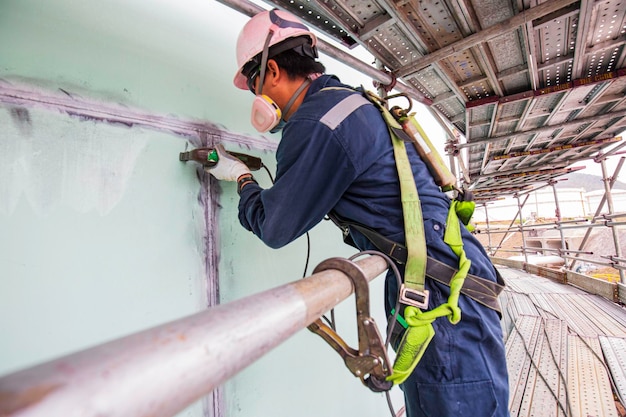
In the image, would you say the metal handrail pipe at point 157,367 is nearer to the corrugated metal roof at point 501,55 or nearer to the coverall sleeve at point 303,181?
the coverall sleeve at point 303,181

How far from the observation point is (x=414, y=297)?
3.31 feet

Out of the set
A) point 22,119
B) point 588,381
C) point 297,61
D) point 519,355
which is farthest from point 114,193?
→ point 519,355

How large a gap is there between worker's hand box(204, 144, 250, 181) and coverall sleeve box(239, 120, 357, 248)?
0.74ft

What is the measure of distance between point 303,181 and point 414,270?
0.48 meters

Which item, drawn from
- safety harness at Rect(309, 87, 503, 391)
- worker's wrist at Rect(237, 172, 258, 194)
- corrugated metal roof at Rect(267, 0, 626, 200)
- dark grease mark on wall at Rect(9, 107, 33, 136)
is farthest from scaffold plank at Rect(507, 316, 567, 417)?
dark grease mark on wall at Rect(9, 107, 33, 136)

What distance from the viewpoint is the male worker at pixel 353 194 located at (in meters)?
0.99

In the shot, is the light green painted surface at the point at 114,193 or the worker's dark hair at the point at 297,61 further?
the worker's dark hair at the point at 297,61

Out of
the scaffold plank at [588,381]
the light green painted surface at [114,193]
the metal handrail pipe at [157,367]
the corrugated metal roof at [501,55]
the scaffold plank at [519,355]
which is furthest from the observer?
the scaffold plank at [519,355]

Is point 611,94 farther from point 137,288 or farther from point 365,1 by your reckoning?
point 137,288

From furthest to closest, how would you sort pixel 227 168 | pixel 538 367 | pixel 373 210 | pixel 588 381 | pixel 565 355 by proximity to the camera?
pixel 565 355 → pixel 538 367 → pixel 588 381 → pixel 227 168 → pixel 373 210

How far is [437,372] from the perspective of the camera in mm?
1019

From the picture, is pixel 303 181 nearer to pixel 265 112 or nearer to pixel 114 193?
pixel 265 112

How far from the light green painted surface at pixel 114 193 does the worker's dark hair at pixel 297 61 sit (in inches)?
13.9

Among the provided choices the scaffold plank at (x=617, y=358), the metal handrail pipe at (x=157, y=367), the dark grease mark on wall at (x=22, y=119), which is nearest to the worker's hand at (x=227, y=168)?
the dark grease mark on wall at (x=22, y=119)
